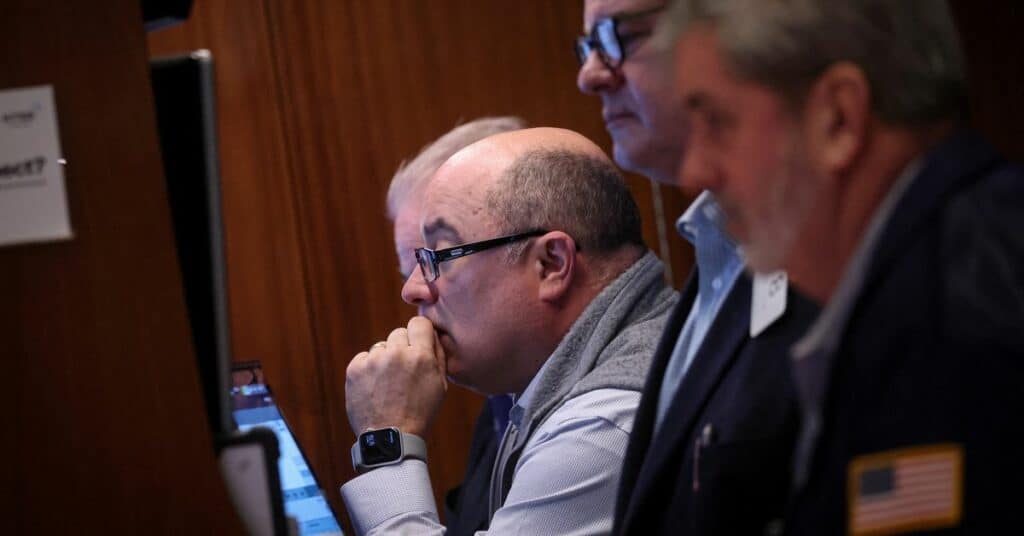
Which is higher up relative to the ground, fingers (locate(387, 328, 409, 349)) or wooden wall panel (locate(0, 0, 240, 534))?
wooden wall panel (locate(0, 0, 240, 534))

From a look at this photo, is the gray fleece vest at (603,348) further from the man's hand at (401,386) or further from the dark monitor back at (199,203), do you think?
the dark monitor back at (199,203)

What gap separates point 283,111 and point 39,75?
1945 mm

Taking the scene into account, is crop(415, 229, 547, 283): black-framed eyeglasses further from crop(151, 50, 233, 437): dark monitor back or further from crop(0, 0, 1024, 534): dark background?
crop(0, 0, 1024, 534): dark background

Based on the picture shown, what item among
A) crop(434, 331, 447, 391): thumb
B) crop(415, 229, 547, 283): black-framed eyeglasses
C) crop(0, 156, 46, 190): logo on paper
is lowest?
crop(434, 331, 447, 391): thumb

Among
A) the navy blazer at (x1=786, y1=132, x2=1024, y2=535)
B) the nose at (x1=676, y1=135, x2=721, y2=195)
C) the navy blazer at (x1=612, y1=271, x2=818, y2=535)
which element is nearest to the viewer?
the navy blazer at (x1=786, y1=132, x2=1024, y2=535)

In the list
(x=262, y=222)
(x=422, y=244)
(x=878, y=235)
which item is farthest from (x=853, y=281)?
(x=262, y=222)

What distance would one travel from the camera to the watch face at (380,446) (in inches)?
68.4

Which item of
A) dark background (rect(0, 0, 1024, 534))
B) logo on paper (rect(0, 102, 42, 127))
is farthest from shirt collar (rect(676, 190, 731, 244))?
dark background (rect(0, 0, 1024, 534))

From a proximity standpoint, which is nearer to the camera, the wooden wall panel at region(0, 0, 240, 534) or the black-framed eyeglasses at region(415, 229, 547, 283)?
Result: the wooden wall panel at region(0, 0, 240, 534)

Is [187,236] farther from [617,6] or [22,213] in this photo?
[617,6]

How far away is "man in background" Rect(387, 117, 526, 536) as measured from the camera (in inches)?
84.9

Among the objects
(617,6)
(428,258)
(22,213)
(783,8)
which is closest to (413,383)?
(428,258)

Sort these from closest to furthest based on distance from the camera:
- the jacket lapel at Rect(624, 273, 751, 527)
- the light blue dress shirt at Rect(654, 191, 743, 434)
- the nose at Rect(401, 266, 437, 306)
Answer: the jacket lapel at Rect(624, 273, 751, 527) < the light blue dress shirt at Rect(654, 191, 743, 434) < the nose at Rect(401, 266, 437, 306)

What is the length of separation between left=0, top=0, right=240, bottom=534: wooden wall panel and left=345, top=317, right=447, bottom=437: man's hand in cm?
72
